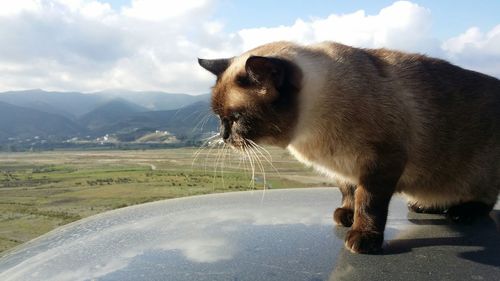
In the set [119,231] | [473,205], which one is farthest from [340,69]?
[119,231]

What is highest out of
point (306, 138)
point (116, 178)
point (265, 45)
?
point (265, 45)

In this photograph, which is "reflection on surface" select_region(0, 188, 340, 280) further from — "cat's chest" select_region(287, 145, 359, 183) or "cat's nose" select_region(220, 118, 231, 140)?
→ "cat's nose" select_region(220, 118, 231, 140)

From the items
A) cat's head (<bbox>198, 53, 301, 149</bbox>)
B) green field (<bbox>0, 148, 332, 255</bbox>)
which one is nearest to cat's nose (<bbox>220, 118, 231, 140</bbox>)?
cat's head (<bbox>198, 53, 301, 149</bbox>)

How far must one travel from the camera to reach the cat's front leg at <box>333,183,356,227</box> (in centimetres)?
514

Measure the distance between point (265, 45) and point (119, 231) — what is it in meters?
2.98

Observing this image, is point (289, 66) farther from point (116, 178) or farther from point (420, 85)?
point (116, 178)

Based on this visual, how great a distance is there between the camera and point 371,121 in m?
4.84

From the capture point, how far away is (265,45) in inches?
229

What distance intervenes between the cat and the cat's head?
11 mm

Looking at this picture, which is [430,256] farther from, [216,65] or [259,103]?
[216,65]

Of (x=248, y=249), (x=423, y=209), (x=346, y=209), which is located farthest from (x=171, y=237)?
(x=423, y=209)

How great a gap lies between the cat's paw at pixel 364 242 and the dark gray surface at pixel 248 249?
9 cm

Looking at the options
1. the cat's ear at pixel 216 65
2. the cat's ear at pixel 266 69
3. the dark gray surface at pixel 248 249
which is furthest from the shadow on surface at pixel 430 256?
the cat's ear at pixel 216 65

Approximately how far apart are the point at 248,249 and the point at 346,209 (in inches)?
71.4
